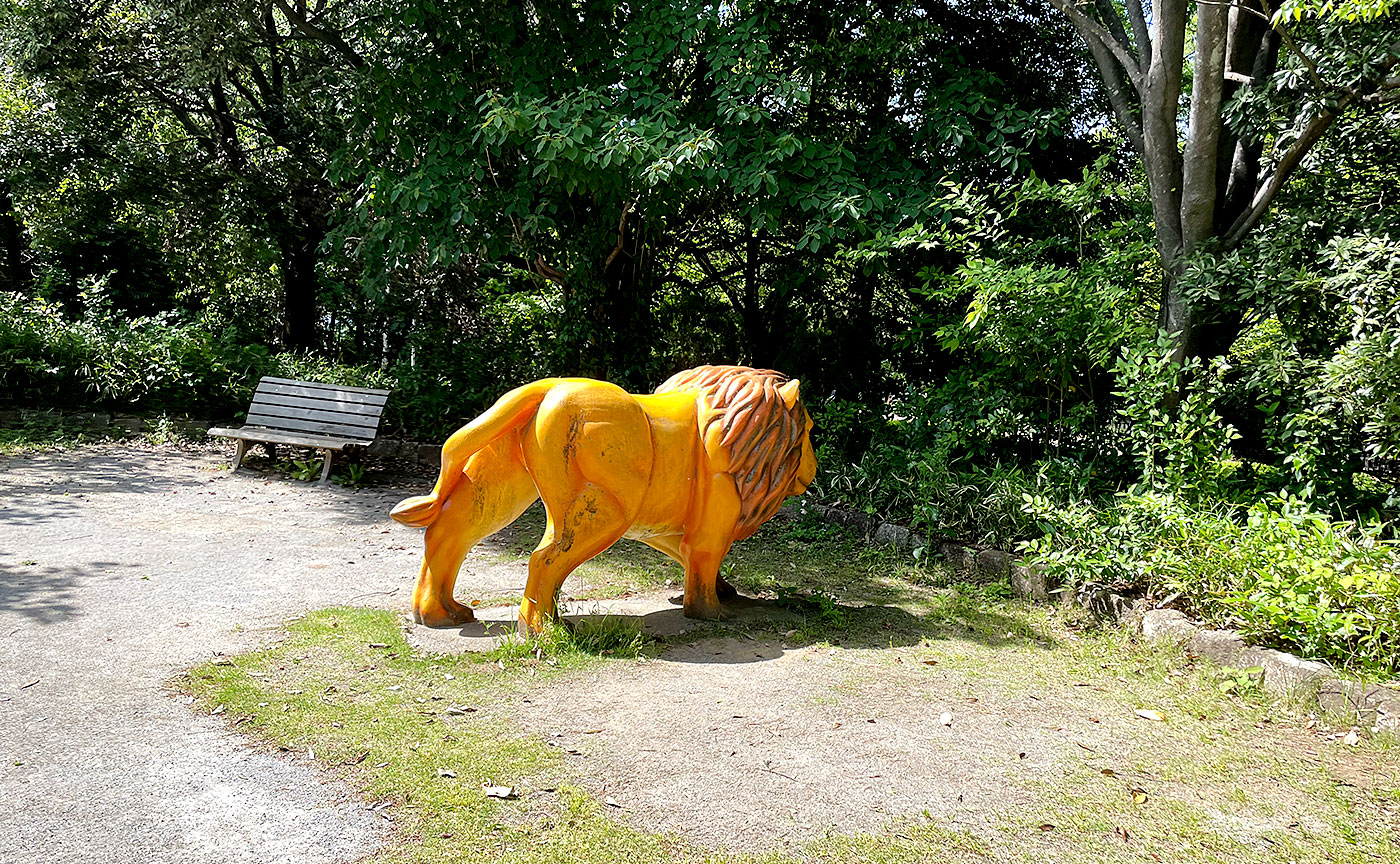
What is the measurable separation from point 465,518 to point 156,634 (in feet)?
5.11

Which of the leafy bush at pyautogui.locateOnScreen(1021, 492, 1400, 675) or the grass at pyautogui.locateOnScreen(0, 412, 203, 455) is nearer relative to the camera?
the leafy bush at pyautogui.locateOnScreen(1021, 492, 1400, 675)

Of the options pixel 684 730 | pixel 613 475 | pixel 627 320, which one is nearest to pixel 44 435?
pixel 627 320

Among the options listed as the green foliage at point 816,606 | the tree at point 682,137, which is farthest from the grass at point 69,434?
the green foliage at point 816,606

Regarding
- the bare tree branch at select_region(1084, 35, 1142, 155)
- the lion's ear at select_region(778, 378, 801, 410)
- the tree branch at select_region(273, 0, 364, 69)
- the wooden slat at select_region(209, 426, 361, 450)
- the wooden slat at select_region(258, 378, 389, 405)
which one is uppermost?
the tree branch at select_region(273, 0, 364, 69)

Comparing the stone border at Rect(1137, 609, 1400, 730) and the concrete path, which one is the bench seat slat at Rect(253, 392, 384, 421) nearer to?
the concrete path

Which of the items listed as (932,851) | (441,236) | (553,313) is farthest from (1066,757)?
(553,313)

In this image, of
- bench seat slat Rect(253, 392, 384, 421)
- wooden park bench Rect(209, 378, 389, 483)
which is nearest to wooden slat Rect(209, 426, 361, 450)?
wooden park bench Rect(209, 378, 389, 483)

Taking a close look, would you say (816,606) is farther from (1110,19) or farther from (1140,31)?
(1110,19)

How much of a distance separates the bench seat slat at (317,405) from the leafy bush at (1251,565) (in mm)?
6443

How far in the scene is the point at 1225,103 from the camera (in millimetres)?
5801

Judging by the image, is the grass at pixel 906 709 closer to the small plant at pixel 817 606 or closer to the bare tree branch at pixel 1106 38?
the small plant at pixel 817 606

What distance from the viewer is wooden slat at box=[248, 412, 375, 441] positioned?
9.18 m

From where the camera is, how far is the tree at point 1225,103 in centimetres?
515

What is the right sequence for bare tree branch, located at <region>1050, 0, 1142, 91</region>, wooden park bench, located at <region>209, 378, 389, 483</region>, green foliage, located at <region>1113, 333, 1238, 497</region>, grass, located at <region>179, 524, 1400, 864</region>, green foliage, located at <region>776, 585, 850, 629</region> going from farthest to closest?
1. wooden park bench, located at <region>209, 378, 389, 483</region>
2. bare tree branch, located at <region>1050, 0, 1142, 91</region>
3. green foliage, located at <region>1113, 333, 1238, 497</region>
4. green foliage, located at <region>776, 585, 850, 629</region>
5. grass, located at <region>179, 524, 1400, 864</region>
